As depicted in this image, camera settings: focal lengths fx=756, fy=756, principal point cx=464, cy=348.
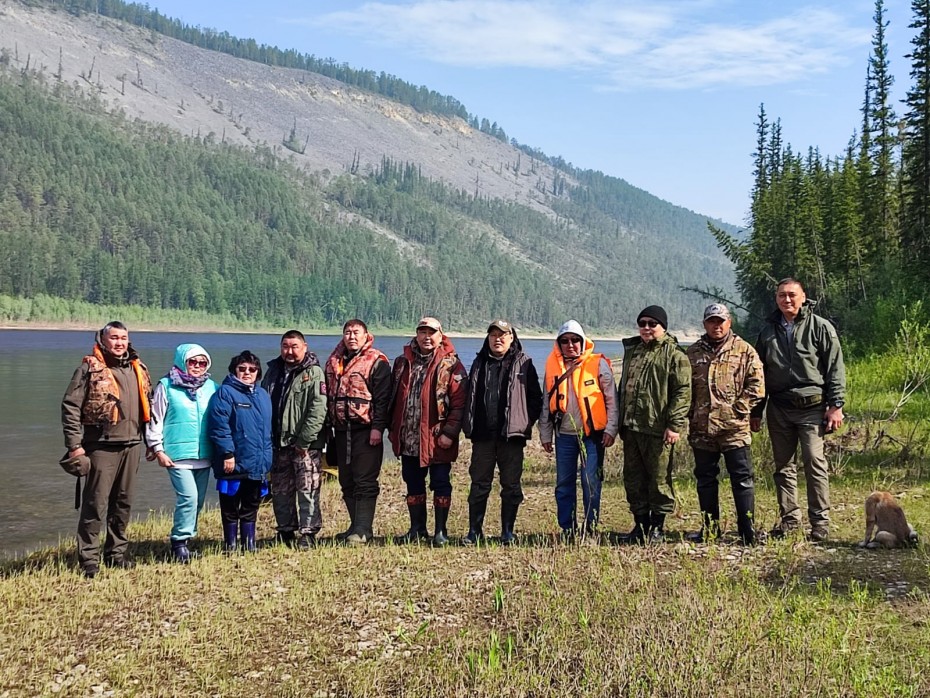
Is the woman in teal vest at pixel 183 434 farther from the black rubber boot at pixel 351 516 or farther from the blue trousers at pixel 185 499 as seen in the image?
the black rubber boot at pixel 351 516

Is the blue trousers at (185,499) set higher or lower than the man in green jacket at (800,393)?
lower

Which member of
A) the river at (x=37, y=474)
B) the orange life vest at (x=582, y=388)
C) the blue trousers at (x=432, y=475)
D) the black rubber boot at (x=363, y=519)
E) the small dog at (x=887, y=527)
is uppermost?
the orange life vest at (x=582, y=388)

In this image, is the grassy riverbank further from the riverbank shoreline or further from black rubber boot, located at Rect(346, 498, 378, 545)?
the riverbank shoreline

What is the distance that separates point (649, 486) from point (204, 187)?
635 ft

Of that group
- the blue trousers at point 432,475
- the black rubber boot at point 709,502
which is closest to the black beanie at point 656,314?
the black rubber boot at point 709,502

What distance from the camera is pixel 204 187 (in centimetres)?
18475

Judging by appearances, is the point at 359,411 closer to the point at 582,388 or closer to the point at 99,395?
the point at 582,388

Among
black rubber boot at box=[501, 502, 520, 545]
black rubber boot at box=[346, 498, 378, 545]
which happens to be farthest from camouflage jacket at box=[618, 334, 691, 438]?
black rubber boot at box=[346, 498, 378, 545]

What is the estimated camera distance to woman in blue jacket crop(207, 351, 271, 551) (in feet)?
24.0

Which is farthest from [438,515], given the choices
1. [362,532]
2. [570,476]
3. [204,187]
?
[204,187]

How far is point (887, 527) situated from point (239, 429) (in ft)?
20.0

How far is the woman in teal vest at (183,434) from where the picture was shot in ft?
24.1

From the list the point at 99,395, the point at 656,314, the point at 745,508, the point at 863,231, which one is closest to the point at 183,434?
the point at 99,395

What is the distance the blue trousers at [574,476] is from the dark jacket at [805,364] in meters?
1.54
